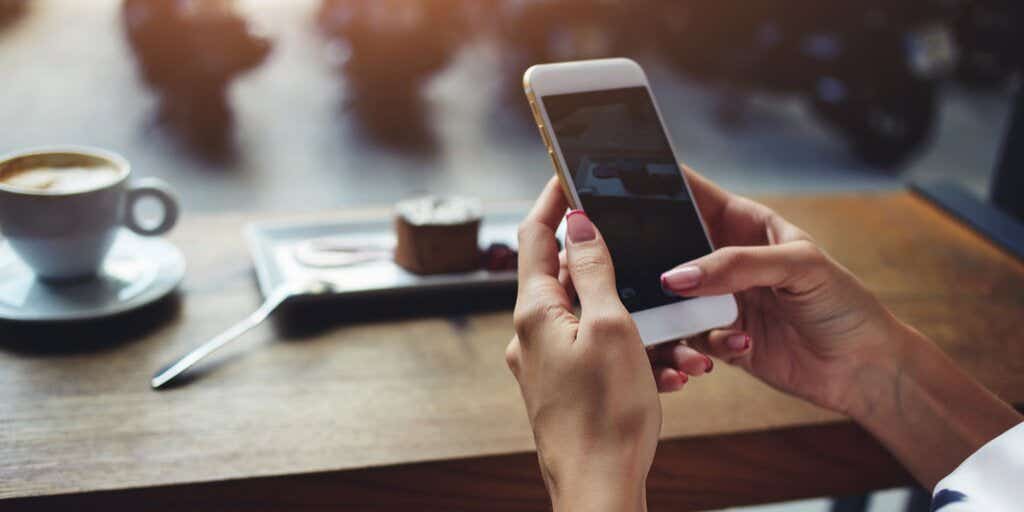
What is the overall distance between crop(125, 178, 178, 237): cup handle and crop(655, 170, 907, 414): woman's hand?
20.9 inches

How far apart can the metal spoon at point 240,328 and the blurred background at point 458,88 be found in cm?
95

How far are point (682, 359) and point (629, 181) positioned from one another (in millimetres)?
158

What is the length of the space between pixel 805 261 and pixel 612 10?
84.0 inches

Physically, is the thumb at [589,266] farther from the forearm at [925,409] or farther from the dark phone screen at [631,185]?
the forearm at [925,409]

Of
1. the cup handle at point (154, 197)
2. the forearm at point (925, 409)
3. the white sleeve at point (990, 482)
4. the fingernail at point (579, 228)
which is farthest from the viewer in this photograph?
the cup handle at point (154, 197)

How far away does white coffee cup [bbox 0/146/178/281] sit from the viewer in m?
0.79

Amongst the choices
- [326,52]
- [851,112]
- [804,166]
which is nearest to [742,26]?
[851,112]

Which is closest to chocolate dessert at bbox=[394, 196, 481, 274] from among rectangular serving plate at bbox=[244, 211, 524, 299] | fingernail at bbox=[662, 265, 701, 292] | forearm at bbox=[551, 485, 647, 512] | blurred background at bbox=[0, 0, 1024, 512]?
rectangular serving plate at bbox=[244, 211, 524, 299]

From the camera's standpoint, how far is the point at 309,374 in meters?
0.78

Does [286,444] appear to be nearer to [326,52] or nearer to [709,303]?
[709,303]

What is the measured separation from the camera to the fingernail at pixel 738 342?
77cm

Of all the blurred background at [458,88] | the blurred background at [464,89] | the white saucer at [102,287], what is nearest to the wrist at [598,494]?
the white saucer at [102,287]

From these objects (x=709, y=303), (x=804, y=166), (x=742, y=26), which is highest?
(x=709, y=303)

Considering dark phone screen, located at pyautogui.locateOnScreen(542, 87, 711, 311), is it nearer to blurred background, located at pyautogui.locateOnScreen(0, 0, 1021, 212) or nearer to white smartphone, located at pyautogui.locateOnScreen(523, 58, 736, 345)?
white smartphone, located at pyautogui.locateOnScreen(523, 58, 736, 345)
